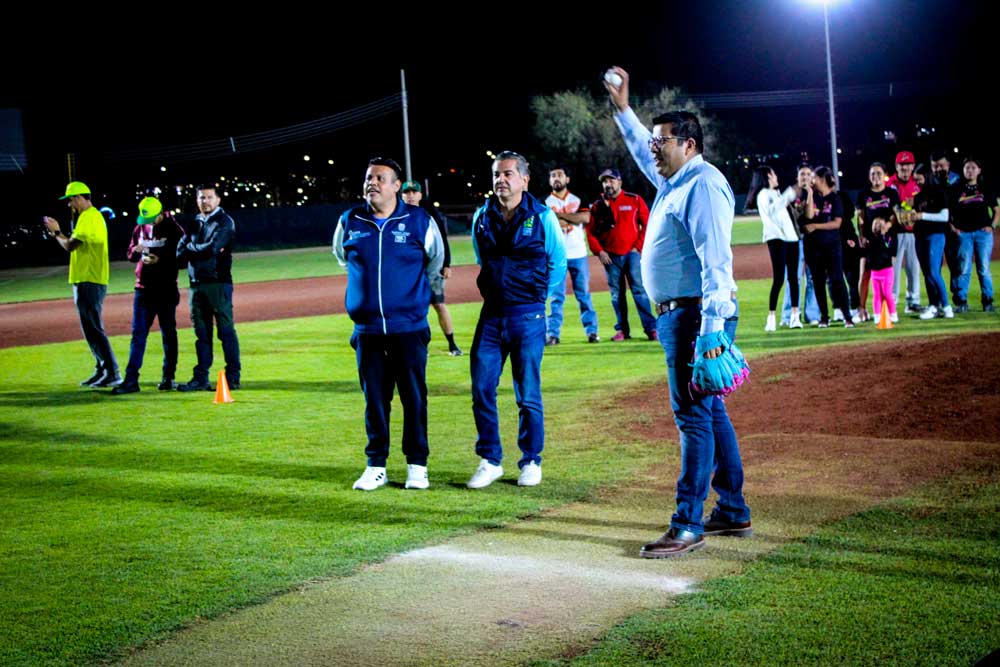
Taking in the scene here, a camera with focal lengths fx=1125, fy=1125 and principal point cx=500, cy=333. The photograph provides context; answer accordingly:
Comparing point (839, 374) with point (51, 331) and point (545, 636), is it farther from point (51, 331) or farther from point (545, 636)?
point (51, 331)

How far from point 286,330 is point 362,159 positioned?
202ft

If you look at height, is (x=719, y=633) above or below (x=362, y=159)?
below

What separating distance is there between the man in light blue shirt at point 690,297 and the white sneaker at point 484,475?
1.86 metres

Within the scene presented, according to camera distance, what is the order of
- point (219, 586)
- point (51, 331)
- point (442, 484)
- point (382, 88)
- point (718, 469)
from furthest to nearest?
point (382, 88), point (51, 331), point (442, 484), point (718, 469), point (219, 586)

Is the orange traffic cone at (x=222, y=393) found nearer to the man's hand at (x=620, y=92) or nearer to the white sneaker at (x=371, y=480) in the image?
the white sneaker at (x=371, y=480)

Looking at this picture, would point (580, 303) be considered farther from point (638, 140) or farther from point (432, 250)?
point (638, 140)

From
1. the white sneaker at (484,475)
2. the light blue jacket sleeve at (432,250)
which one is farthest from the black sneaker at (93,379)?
the white sneaker at (484,475)

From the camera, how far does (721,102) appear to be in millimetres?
83750

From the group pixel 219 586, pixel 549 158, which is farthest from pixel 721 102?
pixel 219 586

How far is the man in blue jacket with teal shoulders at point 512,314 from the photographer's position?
7.56 m

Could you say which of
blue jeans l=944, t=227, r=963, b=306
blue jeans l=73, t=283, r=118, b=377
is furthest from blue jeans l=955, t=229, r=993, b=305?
blue jeans l=73, t=283, r=118, b=377

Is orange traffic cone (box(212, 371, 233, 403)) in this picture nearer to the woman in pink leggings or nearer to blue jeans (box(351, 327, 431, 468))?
blue jeans (box(351, 327, 431, 468))

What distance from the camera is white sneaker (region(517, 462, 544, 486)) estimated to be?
740cm

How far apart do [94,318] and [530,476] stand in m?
7.60
